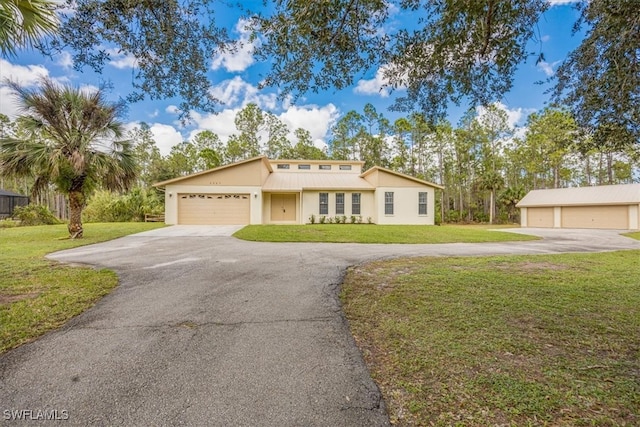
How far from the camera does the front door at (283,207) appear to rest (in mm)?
21312

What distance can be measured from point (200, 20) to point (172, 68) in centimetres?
87

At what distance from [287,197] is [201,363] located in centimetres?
1911

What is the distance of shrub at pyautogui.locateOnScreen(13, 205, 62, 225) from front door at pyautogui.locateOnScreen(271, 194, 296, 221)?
15.6 meters

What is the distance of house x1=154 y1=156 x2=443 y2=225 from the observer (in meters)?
19.1

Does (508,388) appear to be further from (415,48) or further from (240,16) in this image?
(240,16)

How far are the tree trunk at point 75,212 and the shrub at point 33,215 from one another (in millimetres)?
12029

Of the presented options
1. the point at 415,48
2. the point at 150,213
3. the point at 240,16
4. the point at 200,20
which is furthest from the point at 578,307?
the point at 150,213

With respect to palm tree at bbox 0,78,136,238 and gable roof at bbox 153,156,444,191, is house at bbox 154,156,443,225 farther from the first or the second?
palm tree at bbox 0,78,136,238

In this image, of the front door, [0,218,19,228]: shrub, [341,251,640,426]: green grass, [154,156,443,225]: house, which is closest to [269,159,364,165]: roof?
[154,156,443,225]: house

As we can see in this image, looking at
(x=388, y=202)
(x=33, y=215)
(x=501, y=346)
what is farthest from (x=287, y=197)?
(x=501, y=346)

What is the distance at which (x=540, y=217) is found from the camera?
26.7 meters

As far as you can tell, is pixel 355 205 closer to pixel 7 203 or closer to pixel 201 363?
pixel 201 363

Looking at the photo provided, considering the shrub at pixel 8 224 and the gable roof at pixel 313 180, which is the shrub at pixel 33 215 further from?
the gable roof at pixel 313 180
